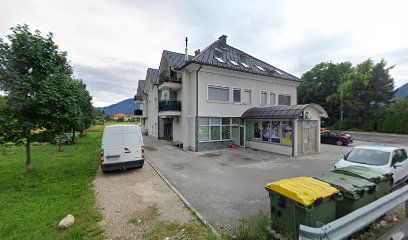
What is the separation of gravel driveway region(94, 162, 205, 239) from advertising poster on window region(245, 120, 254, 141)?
10075 millimetres

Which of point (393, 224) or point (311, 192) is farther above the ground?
point (311, 192)

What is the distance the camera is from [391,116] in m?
28.1

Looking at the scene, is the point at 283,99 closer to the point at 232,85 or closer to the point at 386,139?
the point at 232,85

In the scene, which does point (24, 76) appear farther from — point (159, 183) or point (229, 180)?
point (229, 180)

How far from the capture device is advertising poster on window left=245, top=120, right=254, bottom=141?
1562 centimetres

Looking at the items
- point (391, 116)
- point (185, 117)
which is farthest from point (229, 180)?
point (391, 116)

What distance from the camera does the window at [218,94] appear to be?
14810 millimetres

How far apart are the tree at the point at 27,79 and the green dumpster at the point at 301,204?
8.46 metres

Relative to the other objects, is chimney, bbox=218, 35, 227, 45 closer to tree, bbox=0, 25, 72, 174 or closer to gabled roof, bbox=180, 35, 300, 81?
gabled roof, bbox=180, 35, 300, 81

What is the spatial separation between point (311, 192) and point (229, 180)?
14.5 ft

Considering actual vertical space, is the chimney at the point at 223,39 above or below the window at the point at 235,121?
above

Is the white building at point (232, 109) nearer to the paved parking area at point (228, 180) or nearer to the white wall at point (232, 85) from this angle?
the white wall at point (232, 85)

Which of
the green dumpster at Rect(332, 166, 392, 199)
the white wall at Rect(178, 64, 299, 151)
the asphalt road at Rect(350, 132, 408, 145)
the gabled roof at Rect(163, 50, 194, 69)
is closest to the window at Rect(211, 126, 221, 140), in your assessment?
the white wall at Rect(178, 64, 299, 151)

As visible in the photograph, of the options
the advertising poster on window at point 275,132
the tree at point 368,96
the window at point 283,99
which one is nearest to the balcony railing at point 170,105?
the advertising poster on window at point 275,132
